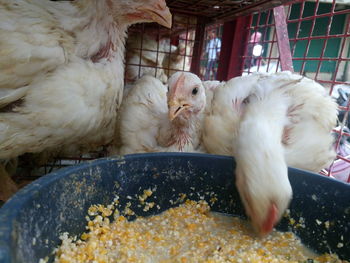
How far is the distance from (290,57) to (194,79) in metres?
0.92

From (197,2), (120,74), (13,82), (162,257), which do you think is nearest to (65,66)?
(13,82)

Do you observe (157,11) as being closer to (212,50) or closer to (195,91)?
(195,91)

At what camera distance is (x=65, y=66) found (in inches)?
50.8

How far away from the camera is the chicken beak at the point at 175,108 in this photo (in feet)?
4.56

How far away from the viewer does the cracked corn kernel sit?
98cm

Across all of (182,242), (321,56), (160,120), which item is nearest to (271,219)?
(182,242)

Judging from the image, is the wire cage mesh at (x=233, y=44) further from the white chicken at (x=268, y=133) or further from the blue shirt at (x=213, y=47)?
the white chicken at (x=268, y=133)

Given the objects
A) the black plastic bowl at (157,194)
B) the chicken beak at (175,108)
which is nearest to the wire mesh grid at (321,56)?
the black plastic bowl at (157,194)

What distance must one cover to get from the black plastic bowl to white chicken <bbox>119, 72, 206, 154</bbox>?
36cm

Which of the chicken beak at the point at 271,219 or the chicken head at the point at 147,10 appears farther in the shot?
the chicken head at the point at 147,10

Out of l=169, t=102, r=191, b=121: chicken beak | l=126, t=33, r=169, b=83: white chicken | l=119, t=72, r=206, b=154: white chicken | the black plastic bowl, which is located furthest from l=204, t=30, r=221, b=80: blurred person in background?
the black plastic bowl

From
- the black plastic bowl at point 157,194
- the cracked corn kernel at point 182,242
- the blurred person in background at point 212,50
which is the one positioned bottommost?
the cracked corn kernel at point 182,242

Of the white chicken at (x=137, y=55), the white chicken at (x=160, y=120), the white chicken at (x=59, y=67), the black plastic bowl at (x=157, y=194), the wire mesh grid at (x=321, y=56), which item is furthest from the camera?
the white chicken at (x=137, y=55)

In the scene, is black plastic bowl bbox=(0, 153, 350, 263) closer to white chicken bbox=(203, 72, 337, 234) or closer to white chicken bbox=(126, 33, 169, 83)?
white chicken bbox=(203, 72, 337, 234)
